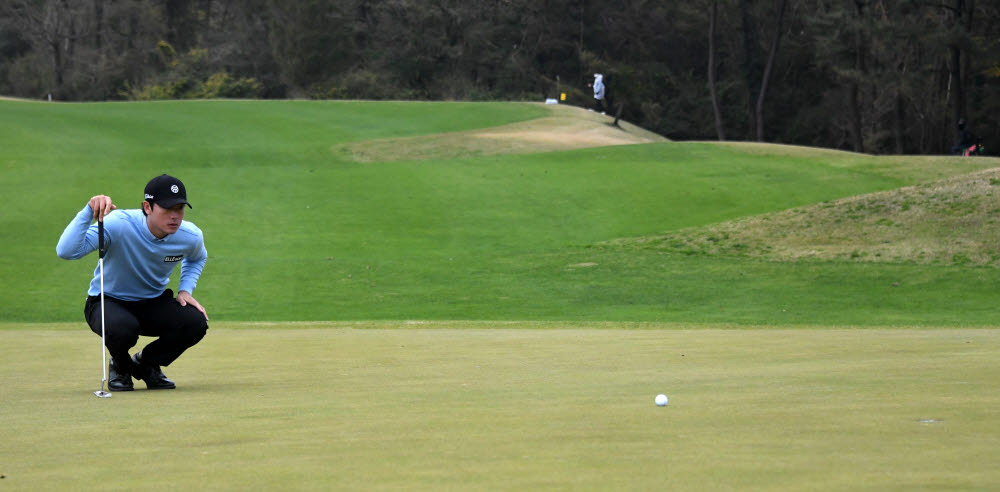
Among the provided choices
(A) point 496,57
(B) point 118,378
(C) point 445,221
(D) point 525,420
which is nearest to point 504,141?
(C) point 445,221

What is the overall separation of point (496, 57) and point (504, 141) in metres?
39.2

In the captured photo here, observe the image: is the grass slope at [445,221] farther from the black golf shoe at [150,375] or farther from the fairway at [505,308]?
the black golf shoe at [150,375]

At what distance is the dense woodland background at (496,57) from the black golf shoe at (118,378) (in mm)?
67736

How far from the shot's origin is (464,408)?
21.5 ft

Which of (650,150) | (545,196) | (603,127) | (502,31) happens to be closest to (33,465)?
(545,196)

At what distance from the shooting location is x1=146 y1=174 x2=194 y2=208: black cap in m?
8.06

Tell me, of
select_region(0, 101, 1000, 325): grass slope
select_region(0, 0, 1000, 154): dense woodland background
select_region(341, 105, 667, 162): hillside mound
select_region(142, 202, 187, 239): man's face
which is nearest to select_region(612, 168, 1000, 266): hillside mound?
select_region(0, 101, 1000, 325): grass slope

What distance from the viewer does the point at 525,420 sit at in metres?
6.01

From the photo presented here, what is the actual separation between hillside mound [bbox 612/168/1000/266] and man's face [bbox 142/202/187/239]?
56.6 feet

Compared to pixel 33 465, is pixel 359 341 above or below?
below

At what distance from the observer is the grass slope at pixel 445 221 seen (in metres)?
20.5

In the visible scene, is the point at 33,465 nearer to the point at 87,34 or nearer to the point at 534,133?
the point at 534,133

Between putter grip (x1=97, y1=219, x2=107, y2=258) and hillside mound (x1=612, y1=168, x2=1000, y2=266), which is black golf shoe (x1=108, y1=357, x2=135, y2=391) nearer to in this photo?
putter grip (x1=97, y1=219, x2=107, y2=258)

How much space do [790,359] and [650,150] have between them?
29.5 m
